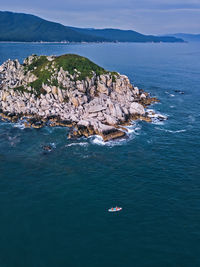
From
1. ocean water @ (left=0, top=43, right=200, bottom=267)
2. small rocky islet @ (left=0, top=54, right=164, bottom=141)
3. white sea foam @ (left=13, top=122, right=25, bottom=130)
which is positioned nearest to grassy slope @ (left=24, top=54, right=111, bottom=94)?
small rocky islet @ (left=0, top=54, right=164, bottom=141)

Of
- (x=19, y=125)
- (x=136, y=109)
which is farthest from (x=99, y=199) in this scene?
(x=136, y=109)

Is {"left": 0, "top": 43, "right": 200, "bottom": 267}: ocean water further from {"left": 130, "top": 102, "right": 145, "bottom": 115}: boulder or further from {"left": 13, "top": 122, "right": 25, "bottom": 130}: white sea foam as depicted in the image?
{"left": 130, "top": 102, "right": 145, "bottom": 115}: boulder

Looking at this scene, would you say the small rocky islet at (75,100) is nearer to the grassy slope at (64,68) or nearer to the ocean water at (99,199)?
the grassy slope at (64,68)

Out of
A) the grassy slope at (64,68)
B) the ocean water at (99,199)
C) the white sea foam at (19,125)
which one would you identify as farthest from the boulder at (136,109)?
the white sea foam at (19,125)

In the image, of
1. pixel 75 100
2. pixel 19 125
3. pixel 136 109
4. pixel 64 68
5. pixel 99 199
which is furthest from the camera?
pixel 64 68

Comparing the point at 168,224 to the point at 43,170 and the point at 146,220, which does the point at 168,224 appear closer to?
the point at 146,220

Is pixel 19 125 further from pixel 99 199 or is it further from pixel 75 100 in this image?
pixel 99 199
